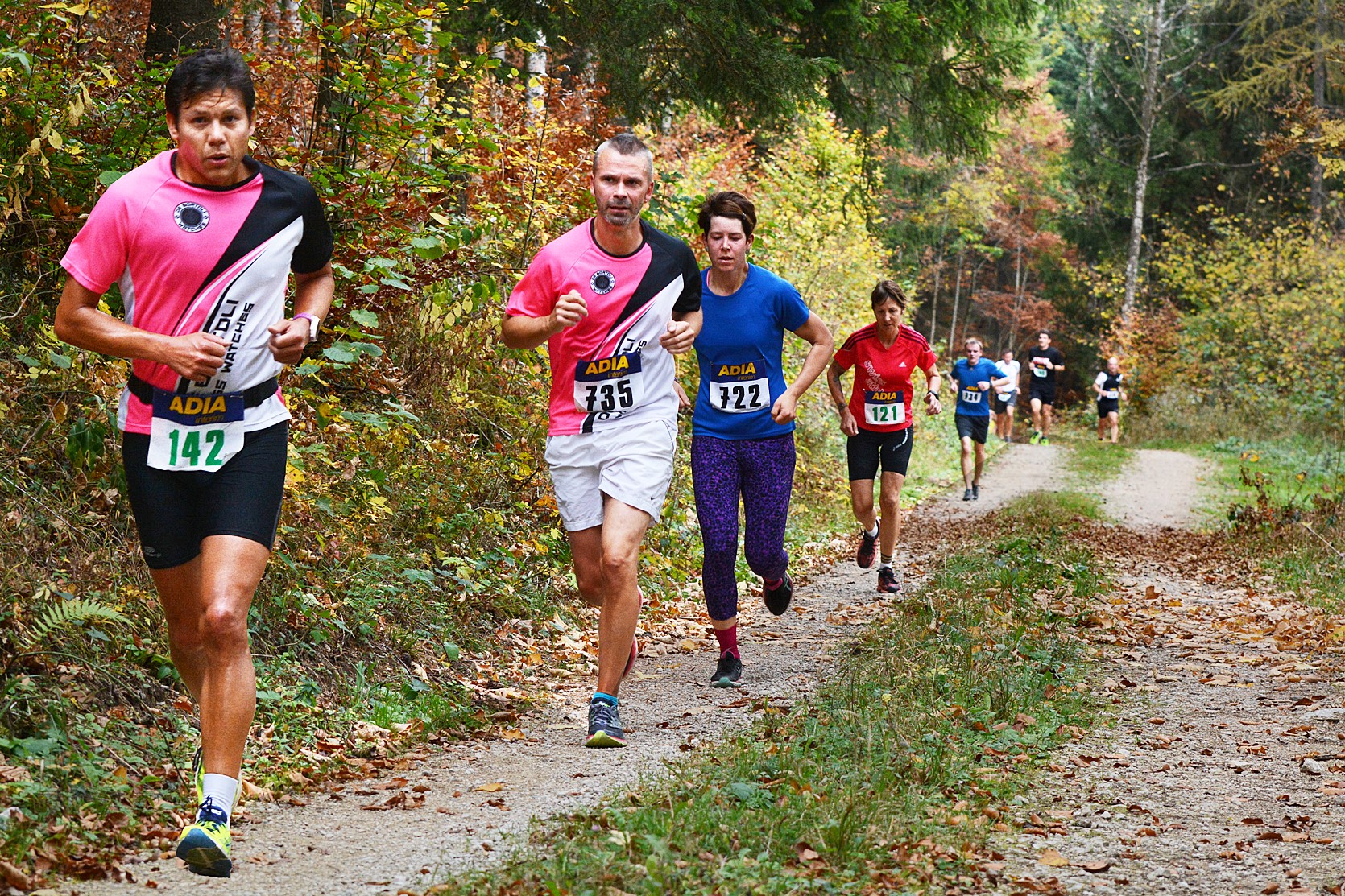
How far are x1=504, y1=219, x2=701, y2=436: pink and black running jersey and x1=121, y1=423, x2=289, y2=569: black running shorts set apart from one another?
178cm

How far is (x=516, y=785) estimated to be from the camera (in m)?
4.92

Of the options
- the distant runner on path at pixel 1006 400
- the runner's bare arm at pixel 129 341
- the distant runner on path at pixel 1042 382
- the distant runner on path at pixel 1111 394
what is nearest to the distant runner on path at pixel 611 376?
the runner's bare arm at pixel 129 341

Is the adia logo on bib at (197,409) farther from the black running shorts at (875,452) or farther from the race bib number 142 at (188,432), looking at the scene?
the black running shorts at (875,452)

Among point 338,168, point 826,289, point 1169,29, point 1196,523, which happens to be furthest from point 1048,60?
point 338,168

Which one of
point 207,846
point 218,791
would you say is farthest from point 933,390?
point 207,846

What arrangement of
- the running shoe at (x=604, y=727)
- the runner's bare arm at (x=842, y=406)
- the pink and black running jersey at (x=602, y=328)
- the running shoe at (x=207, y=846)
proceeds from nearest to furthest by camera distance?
the running shoe at (x=207, y=846)
the running shoe at (x=604, y=727)
the pink and black running jersey at (x=602, y=328)
the runner's bare arm at (x=842, y=406)

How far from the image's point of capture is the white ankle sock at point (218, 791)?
3.86 meters

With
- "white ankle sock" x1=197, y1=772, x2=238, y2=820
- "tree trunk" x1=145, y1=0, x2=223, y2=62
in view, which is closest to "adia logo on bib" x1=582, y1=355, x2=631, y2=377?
"white ankle sock" x1=197, y1=772, x2=238, y2=820

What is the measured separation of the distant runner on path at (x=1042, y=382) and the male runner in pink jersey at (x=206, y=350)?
24.5 metres

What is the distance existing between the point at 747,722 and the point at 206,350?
3.18 m

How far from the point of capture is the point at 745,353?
22.6 feet

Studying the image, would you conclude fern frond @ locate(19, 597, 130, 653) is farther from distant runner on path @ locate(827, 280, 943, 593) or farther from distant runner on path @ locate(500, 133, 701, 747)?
distant runner on path @ locate(827, 280, 943, 593)

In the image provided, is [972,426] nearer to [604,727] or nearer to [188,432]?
[604,727]

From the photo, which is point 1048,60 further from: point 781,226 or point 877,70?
point 877,70
